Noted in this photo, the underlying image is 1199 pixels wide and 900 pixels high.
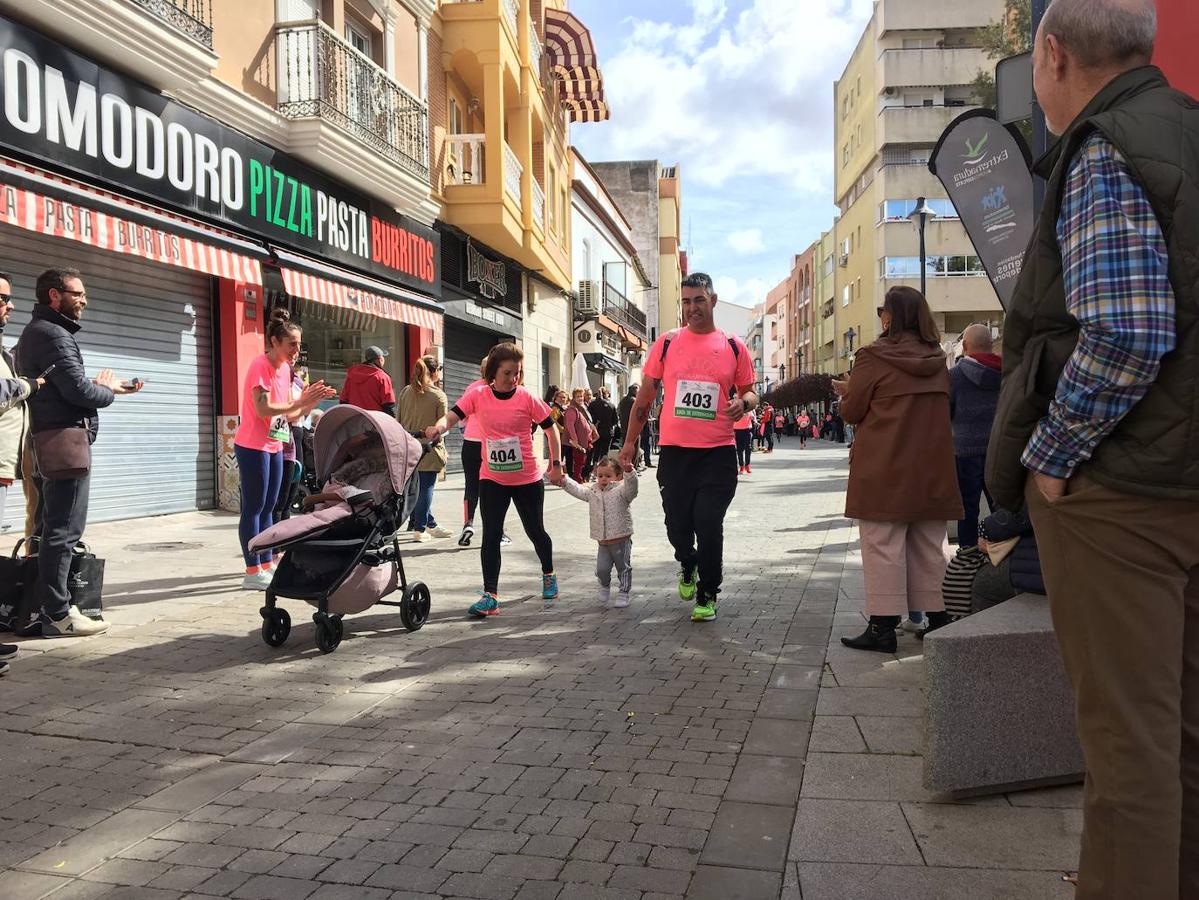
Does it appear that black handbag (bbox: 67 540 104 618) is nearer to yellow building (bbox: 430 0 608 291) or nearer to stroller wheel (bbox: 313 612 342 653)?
stroller wheel (bbox: 313 612 342 653)

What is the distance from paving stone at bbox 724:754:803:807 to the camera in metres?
3.27

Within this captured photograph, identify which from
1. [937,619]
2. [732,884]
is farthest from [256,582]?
[732,884]

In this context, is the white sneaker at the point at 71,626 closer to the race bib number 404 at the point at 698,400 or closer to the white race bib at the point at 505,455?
the white race bib at the point at 505,455

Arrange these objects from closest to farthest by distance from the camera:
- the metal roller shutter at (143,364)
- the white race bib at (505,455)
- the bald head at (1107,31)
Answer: the bald head at (1107,31)
the white race bib at (505,455)
the metal roller shutter at (143,364)

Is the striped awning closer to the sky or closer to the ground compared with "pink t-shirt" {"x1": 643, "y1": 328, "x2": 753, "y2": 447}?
closer to the sky

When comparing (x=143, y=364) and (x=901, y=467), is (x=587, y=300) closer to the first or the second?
(x=143, y=364)

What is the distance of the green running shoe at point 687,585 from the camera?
21.0 feet

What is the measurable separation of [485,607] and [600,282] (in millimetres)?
33134

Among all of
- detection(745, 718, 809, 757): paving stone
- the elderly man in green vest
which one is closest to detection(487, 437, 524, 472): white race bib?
detection(745, 718, 809, 757): paving stone

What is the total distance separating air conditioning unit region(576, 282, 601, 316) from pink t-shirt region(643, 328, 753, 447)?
1090 inches

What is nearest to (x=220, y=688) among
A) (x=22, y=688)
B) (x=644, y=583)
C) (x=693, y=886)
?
(x=22, y=688)

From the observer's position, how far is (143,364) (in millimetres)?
11320

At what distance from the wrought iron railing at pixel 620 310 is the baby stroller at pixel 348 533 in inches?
1271

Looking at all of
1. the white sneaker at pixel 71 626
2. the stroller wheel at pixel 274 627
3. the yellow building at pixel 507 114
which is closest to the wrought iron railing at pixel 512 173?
the yellow building at pixel 507 114
